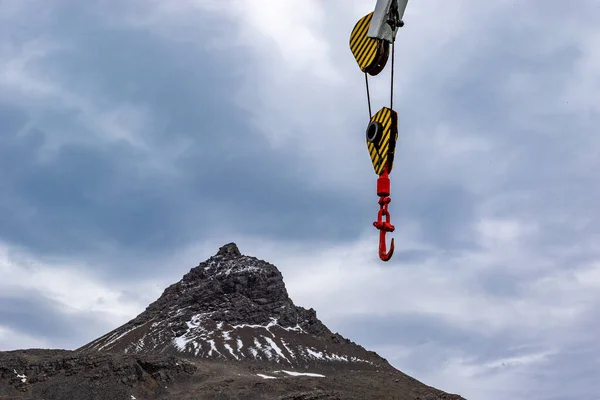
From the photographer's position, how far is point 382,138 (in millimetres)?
14078

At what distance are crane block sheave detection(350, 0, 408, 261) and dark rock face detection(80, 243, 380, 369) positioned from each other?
144 metres

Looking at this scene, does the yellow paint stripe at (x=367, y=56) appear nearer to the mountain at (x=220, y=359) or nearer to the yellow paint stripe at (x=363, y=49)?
the yellow paint stripe at (x=363, y=49)

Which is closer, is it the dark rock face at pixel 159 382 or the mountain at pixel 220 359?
the dark rock face at pixel 159 382

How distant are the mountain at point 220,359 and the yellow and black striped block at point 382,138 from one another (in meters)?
104

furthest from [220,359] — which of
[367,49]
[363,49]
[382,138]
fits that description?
[382,138]

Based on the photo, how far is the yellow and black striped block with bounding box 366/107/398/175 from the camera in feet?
45.8

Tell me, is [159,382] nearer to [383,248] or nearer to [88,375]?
[88,375]

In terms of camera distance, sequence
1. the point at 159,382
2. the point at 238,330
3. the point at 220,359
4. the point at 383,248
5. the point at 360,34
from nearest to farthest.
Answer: the point at 383,248 < the point at 360,34 < the point at 159,382 < the point at 220,359 < the point at 238,330

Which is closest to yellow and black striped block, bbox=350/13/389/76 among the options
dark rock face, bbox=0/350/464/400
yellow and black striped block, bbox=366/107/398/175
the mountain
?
yellow and black striped block, bbox=366/107/398/175

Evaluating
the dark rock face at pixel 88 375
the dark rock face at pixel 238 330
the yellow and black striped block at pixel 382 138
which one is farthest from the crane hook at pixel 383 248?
the dark rock face at pixel 238 330

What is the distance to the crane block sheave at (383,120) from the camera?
1398 cm

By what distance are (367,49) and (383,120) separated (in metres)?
1.65

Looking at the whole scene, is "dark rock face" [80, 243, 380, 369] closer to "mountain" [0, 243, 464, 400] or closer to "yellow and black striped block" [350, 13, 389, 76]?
Result: "mountain" [0, 243, 464, 400]

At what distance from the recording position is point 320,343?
171750 millimetres
